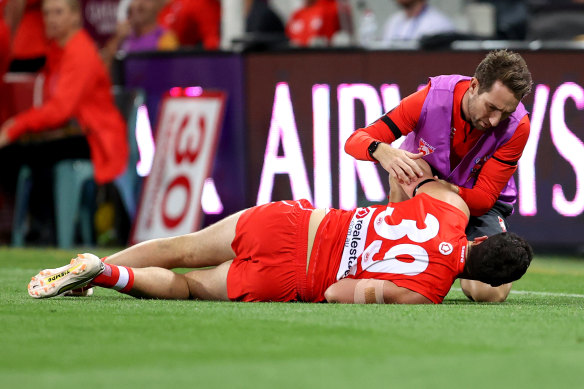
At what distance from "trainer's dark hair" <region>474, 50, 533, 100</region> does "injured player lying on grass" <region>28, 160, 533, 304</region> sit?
0.66m

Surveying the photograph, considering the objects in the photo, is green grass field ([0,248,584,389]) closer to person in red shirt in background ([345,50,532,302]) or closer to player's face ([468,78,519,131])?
person in red shirt in background ([345,50,532,302])

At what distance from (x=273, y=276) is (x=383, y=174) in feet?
16.5

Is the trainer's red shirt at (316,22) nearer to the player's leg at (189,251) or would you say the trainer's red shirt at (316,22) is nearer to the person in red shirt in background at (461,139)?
the person in red shirt in background at (461,139)

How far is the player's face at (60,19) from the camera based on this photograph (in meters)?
11.9

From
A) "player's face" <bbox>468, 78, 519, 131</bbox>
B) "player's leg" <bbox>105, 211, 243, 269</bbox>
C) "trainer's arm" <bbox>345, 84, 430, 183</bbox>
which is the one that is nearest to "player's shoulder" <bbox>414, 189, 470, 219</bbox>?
"trainer's arm" <bbox>345, 84, 430, 183</bbox>

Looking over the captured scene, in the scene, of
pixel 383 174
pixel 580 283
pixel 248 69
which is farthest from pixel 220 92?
pixel 580 283

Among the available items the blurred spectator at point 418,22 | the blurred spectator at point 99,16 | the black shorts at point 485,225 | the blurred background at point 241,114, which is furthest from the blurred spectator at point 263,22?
the black shorts at point 485,225

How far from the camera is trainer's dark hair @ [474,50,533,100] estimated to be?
20.3 feet

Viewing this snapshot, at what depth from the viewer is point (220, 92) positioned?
38.4ft

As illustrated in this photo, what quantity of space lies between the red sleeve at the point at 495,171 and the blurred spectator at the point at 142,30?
24.3ft

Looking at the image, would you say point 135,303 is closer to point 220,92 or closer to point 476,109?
point 476,109

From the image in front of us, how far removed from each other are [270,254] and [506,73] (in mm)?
1571

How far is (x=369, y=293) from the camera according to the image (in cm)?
621

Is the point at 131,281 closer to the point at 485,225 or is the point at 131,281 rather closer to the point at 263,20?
the point at 485,225
